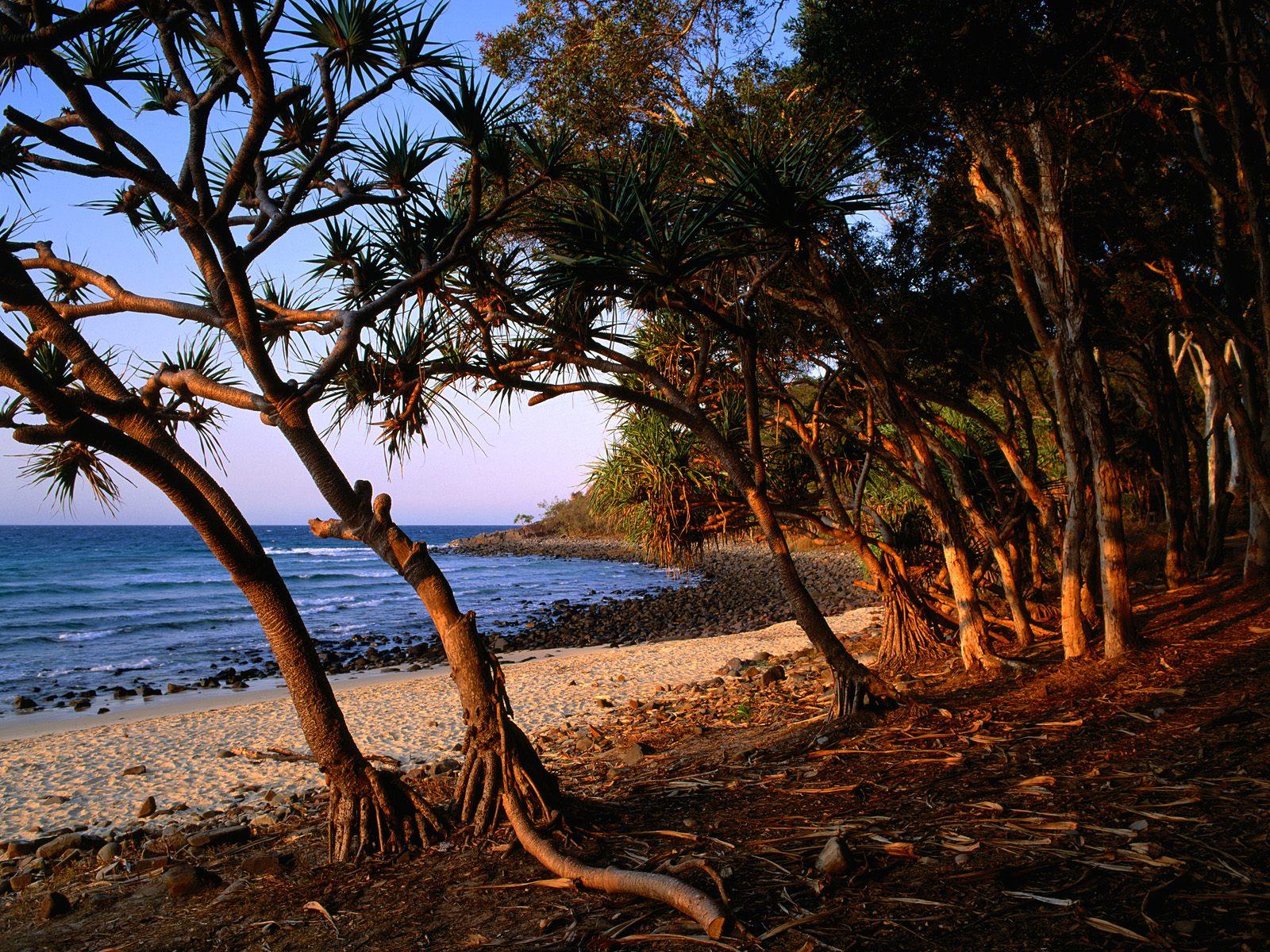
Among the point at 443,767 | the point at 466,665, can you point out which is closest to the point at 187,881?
the point at 466,665

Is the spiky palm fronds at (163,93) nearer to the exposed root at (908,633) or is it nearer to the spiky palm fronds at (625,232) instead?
the spiky palm fronds at (625,232)

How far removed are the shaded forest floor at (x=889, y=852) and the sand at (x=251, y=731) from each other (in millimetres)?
2429

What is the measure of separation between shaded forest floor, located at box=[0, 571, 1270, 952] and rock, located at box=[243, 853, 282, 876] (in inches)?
1.1

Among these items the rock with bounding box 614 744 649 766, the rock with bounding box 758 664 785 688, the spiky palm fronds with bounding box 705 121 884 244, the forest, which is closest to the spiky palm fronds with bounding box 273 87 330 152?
the forest

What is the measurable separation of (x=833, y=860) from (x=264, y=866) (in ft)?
9.27

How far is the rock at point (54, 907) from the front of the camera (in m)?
4.14

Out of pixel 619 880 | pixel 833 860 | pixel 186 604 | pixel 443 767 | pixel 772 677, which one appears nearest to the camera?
pixel 833 860

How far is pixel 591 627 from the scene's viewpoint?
20.7 meters

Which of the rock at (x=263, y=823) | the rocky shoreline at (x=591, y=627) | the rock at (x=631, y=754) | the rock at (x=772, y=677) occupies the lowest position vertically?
the rocky shoreline at (x=591, y=627)

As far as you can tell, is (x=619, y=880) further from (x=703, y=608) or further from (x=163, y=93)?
(x=703, y=608)

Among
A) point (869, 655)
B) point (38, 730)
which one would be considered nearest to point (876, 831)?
point (869, 655)

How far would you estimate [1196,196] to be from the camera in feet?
28.9

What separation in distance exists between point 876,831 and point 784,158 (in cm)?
353

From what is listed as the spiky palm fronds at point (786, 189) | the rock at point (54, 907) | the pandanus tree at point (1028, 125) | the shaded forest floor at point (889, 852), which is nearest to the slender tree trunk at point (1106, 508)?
the pandanus tree at point (1028, 125)
